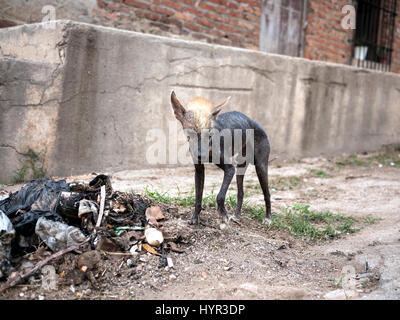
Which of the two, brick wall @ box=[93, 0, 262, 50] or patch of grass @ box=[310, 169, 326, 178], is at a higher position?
brick wall @ box=[93, 0, 262, 50]

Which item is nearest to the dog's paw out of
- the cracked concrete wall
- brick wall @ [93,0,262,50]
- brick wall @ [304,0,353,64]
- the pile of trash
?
the pile of trash

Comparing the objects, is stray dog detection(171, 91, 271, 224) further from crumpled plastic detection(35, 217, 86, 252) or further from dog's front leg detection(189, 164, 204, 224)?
crumpled plastic detection(35, 217, 86, 252)

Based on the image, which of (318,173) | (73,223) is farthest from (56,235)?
(318,173)

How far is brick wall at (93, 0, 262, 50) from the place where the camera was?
6121 mm

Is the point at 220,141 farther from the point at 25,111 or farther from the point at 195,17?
the point at 195,17

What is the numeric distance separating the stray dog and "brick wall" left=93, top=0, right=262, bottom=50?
12.1 ft

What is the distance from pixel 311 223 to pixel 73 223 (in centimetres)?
235

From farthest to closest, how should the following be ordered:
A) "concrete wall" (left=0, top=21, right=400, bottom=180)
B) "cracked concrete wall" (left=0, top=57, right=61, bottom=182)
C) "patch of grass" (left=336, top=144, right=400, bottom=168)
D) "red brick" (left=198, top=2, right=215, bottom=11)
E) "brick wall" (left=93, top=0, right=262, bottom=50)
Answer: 1. "patch of grass" (left=336, top=144, right=400, bottom=168)
2. "red brick" (left=198, top=2, right=215, bottom=11)
3. "brick wall" (left=93, top=0, right=262, bottom=50)
4. "concrete wall" (left=0, top=21, right=400, bottom=180)
5. "cracked concrete wall" (left=0, top=57, right=61, bottom=182)

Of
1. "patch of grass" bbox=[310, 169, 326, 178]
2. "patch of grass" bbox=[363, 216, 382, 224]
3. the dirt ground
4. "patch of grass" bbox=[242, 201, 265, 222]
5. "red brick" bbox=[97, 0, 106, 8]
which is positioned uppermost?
"red brick" bbox=[97, 0, 106, 8]

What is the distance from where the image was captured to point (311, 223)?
13.3 ft

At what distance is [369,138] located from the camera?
8.91 m

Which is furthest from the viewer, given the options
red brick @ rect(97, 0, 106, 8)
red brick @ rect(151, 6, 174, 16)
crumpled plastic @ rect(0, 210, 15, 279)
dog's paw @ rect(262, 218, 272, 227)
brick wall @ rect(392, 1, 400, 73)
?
brick wall @ rect(392, 1, 400, 73)

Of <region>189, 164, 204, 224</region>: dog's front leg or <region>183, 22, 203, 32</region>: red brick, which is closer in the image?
<region>189, 164, 204, 224</region>: dog's front leg
